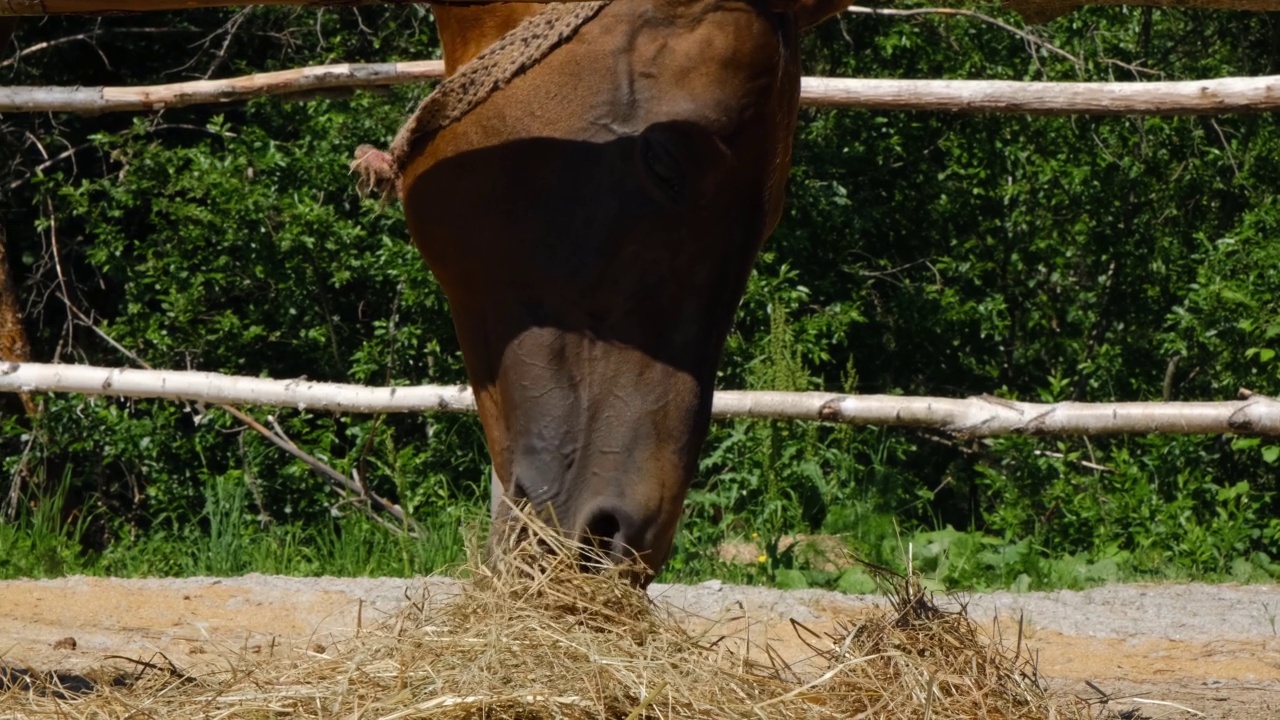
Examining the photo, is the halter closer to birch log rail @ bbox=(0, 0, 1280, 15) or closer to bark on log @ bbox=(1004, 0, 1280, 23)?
birch log rail @ bbox=(0, 0, 1280, 15)

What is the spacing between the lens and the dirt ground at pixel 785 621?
3754 mm


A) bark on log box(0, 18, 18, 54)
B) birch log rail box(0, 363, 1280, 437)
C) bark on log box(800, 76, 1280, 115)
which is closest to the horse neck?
bark on log box(0, 18, 18, 54)

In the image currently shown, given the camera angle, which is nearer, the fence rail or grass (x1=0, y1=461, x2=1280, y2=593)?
the fence rail

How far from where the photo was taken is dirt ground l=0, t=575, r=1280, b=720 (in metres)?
3.75

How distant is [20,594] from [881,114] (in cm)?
530

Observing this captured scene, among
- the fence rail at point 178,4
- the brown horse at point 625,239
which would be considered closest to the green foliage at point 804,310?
the brown horse at point 625,239

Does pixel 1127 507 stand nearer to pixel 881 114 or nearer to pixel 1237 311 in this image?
pixel 1237 311

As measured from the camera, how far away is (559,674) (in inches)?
79.8

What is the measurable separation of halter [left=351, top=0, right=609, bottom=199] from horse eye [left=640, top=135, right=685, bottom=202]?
0.91ft

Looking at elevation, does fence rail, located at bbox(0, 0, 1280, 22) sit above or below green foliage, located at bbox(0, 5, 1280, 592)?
above

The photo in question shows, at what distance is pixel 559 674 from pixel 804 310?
19.0 ft

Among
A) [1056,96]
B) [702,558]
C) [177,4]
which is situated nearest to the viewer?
[177,4]

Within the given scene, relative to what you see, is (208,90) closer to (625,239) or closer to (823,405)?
(823,405)

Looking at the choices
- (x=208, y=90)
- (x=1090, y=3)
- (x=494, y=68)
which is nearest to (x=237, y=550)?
(x=208, y=90)
